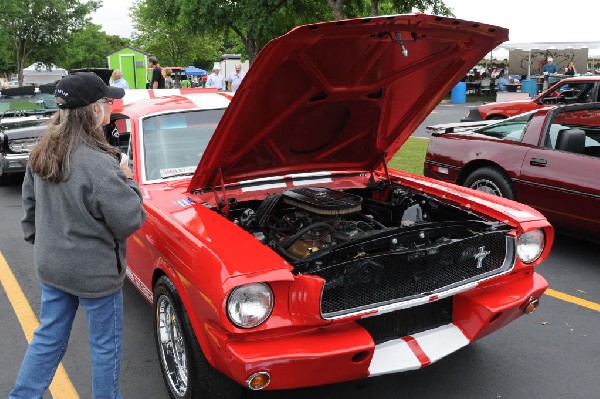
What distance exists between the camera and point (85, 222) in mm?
2408

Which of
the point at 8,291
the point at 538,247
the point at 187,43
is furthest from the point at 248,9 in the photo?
the point at 187,43

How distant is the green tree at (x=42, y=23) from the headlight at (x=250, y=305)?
3471 cm

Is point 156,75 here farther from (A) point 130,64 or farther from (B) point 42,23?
(B) point 42,23

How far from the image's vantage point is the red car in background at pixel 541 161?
500 cm

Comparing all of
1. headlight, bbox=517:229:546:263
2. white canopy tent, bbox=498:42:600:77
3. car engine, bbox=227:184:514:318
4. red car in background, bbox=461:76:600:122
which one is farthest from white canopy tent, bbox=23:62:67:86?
headlight, bbox=517:229:546:263

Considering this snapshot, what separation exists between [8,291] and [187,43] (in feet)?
167

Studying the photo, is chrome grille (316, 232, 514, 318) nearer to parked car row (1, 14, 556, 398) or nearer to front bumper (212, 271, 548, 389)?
parked car row (1, 14, 556, 398)

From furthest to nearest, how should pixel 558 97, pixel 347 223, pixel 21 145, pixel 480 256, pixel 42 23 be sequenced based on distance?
pixel 42 23
pixel 558 97
pixel 21 145
pixel 347 223
pixel 480 256

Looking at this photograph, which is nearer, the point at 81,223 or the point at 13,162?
the point at 81,223

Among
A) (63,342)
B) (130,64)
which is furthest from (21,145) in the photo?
(130,64)

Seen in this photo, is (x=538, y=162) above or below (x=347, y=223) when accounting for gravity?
above

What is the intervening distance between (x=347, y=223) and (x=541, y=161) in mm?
2785

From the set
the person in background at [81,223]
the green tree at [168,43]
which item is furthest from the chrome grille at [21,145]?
the green tree at [168,43]

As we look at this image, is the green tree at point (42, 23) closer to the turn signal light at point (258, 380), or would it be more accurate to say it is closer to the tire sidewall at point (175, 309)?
the tire sidewall at point (175, 309)
